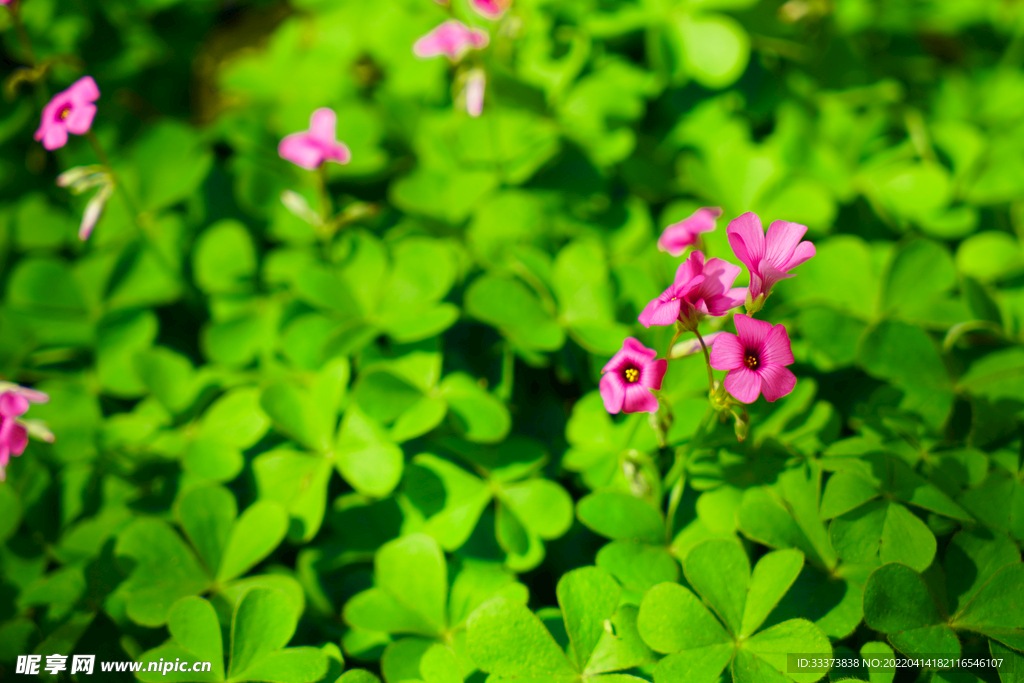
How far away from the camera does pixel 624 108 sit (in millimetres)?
2342

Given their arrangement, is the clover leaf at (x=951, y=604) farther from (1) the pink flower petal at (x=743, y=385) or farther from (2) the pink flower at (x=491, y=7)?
(2) the pink flower at (x=491, y=7)

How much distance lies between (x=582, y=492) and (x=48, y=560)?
5.01ft

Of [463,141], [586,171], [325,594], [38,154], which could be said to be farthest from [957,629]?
[38,154]

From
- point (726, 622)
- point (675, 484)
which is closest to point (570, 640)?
point (726, 622)

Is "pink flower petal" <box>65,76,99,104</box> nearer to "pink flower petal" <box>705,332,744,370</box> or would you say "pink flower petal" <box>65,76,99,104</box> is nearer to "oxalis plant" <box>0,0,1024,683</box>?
"oxalis plant" <box>0,0,1024,683</box>

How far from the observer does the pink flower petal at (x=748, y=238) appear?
114 centimetres

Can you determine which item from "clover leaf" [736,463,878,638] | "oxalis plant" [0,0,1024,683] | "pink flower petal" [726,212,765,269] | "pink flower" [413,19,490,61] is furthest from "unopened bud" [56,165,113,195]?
"clover leaf" [736,463,878,638]

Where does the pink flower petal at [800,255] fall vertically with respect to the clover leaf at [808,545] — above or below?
above

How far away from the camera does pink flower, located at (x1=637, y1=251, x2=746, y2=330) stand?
1.17m

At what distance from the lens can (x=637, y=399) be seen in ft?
4.14

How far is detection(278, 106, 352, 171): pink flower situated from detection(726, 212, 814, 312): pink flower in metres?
1.41

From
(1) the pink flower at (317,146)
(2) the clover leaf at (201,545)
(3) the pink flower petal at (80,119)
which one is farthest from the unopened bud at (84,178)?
(2) the clover leaf at (201,545)

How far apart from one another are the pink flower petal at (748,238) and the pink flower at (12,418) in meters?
1.66

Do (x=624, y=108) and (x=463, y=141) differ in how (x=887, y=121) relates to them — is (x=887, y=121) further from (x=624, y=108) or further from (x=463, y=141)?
(x=463, y=141)
